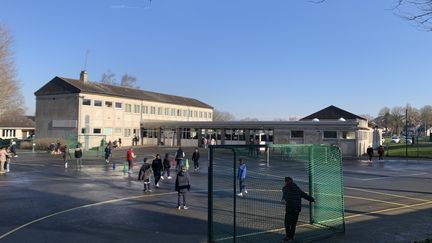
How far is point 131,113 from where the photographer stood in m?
64.1

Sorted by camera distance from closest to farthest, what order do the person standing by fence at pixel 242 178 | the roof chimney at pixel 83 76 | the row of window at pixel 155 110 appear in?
the person standing by fence at pixel 242 178 < the row of window at pixel 155 110 < the roof chimney at pixel 83 76

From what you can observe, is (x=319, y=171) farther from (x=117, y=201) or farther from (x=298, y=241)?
(x=117, y=201)

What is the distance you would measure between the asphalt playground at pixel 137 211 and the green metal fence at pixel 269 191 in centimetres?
53

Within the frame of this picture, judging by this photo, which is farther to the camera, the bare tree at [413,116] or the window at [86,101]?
the bare tree at [413,116]

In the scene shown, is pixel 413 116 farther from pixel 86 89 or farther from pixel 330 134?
pixel 86 89

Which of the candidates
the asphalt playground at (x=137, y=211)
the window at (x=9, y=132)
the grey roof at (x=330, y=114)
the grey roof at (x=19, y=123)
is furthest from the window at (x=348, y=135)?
the window at (x=9, y=132)

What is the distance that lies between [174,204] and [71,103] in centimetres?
4398

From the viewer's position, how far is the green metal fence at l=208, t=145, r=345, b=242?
32.3 ft

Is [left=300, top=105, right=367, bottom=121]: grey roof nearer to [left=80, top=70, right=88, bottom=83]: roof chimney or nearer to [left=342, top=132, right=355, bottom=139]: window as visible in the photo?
[left=342, top=132, right=355, bottom=139]: window

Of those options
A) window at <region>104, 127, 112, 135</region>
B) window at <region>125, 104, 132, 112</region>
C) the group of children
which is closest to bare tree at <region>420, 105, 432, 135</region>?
window at <region>125, 104, 132, 112</region>

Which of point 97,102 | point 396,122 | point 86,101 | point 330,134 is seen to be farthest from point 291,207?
point 396,122

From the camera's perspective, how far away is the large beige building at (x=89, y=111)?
54938 mm

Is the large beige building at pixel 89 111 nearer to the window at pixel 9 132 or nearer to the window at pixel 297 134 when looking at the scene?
the window at pixel 297 134

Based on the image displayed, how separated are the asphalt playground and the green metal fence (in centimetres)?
53
